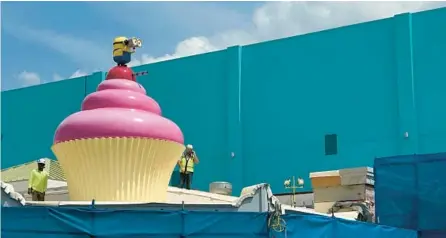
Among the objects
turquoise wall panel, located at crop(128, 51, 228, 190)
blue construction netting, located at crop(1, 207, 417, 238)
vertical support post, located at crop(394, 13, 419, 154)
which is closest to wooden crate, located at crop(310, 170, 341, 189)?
vertical support post, located at crop(394, 13, 419, 154)

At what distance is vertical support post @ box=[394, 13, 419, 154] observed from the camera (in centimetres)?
2523

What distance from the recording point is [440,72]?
2514cm

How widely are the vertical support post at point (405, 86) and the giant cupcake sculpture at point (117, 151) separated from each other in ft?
45.4

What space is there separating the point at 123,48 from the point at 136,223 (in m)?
5.33

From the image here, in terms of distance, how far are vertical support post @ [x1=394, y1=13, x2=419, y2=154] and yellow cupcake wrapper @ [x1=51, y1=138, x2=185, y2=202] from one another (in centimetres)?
1415

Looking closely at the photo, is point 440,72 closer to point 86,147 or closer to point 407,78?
point 407,78

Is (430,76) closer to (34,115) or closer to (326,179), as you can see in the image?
(326,179)

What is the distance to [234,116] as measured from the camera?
29125 millimetres

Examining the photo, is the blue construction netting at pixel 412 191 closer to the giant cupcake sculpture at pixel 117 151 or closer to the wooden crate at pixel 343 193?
the wooden crate at pixel 343 193

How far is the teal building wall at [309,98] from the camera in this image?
25.4 m

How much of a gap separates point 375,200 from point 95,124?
7.89m

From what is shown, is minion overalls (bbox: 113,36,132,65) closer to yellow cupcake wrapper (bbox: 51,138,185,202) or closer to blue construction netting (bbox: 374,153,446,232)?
yellow cupcake wrapper (bbox: 51,138,185,202)

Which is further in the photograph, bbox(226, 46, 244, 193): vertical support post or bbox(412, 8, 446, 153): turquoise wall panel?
bbox(226, 46, 244, 193): vertical support post

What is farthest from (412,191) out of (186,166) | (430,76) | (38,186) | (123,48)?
(430,76)
